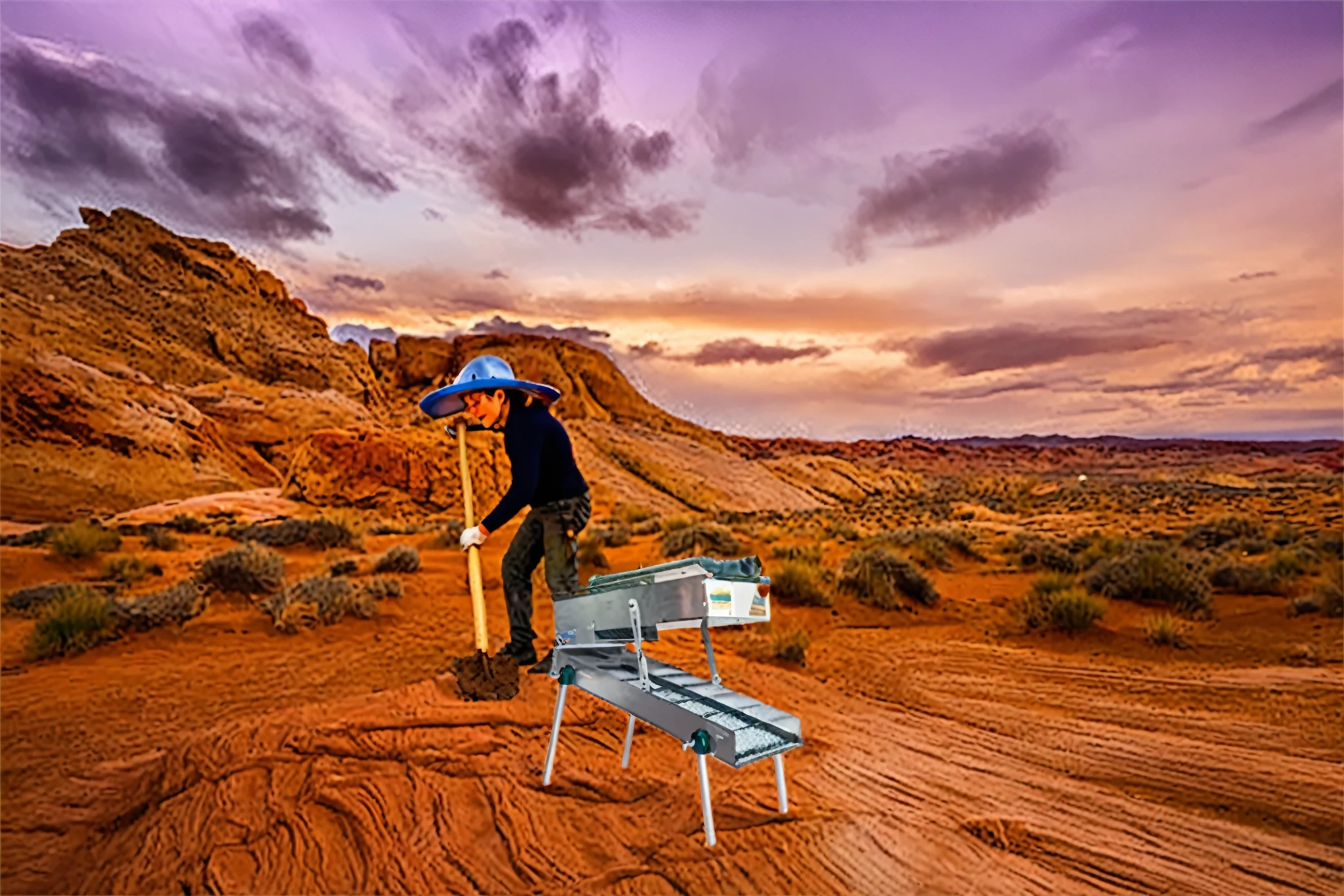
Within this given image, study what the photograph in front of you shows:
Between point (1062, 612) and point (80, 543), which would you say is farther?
point (80, 543)

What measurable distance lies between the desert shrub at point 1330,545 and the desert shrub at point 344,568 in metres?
17.6

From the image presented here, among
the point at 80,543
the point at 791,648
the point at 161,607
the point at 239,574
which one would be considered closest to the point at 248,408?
the point at 80,543

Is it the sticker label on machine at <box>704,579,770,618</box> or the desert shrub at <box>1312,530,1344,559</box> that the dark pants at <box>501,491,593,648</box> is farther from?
the desert shrub at <box>1312,530,1344,559</box>

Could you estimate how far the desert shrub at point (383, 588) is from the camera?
999 cm

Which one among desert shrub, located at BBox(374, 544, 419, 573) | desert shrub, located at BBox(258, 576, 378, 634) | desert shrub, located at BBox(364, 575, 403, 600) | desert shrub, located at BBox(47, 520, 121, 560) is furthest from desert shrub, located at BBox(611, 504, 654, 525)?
desert shrub, located at BBox(258, 576, 378, 634)

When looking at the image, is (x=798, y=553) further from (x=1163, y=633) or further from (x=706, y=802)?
(x=706, y=802)

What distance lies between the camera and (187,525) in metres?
17.4

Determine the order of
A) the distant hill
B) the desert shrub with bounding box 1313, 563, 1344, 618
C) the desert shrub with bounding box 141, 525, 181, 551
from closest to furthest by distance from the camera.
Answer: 1. the desert shrub with bounding box 1313, 563, 1344, 618
2. the desert shrub with bounding box 141, 525, 181, 551
3. the distant hill

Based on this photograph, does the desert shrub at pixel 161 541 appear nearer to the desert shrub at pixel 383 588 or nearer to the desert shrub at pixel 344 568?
the desert shrub at pixel 344 568

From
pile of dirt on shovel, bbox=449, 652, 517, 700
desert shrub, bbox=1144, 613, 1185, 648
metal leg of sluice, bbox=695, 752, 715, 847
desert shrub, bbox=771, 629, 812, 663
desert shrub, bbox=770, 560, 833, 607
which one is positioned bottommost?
desert shrub, bbox=1144, 613, 1185, 648

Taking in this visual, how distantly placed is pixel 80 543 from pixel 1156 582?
60.8 ft

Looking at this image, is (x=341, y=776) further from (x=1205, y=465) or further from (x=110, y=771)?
(x=1205, y=465)

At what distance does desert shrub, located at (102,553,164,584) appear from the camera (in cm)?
1116

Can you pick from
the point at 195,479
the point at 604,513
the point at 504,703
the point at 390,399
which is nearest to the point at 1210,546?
the point at 504,703
